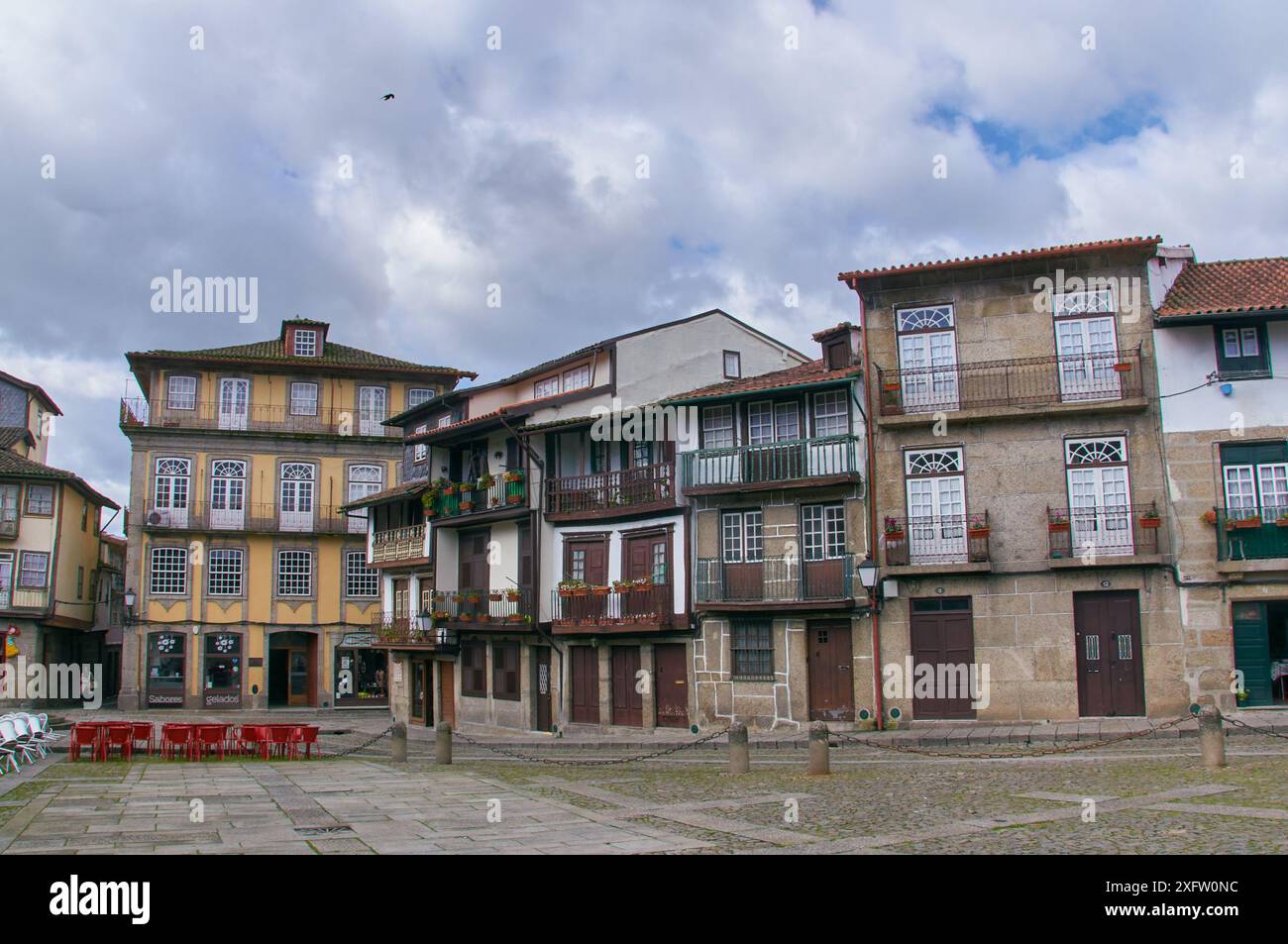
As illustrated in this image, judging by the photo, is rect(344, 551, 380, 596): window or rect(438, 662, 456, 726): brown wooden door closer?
rect(438, 662, 456, 726): brown wooden door

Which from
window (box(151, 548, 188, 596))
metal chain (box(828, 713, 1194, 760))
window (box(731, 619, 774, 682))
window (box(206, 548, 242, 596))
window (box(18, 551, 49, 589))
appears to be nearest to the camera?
metal chain (box(828, 713, 1194, 760))

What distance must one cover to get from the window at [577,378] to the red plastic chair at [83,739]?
14.3 m

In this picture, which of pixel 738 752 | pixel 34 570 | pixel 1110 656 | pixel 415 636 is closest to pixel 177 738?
pixel 738 752

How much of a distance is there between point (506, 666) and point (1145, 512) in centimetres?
1795

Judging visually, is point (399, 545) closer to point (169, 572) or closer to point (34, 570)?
point (169, 572)

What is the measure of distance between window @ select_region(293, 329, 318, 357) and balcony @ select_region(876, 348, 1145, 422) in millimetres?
31799

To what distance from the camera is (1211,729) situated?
656 inches

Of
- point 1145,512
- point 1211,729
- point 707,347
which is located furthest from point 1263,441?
point 707,347

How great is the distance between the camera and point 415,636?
3678 centimetres

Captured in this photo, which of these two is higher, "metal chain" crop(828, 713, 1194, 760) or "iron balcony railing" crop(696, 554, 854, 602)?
"iron balcony railing" crop(696, 554, 854, 602)

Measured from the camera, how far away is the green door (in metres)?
23.0

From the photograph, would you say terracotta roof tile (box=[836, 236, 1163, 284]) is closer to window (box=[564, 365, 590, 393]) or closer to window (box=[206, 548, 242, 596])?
window (box=[564, 365, 590, 393])

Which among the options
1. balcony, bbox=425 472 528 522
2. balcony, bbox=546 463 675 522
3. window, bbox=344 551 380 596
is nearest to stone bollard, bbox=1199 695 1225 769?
balcony, bbox=546 463 675 522

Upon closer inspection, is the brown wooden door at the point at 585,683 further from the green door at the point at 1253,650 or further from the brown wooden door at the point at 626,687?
the green door at the point at 1253,650
